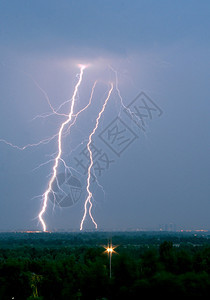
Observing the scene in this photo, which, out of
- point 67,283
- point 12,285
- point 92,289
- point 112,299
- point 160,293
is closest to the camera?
point 160,293

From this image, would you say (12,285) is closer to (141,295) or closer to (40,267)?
(40,267)

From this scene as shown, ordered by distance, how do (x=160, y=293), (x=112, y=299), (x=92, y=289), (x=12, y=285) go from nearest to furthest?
(x=160, y=293) < (x=112, y=299) < (x=92, y=289) < (x=12, y=285)

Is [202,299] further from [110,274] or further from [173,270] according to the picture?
[173,270]

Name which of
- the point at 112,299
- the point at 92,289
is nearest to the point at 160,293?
the point at 112,299

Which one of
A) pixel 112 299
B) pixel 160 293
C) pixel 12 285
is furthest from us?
pixel 12 285

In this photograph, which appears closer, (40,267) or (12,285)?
(12,285)

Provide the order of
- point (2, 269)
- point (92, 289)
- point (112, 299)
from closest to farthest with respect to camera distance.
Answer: point (112, 299) → point (92, 289) → point (2, 269)

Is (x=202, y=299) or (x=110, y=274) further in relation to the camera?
(x=110, y=274)

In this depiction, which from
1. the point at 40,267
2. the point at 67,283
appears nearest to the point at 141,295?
the point at 67,283

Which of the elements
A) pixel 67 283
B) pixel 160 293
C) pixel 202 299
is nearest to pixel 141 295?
pixel 160 293
